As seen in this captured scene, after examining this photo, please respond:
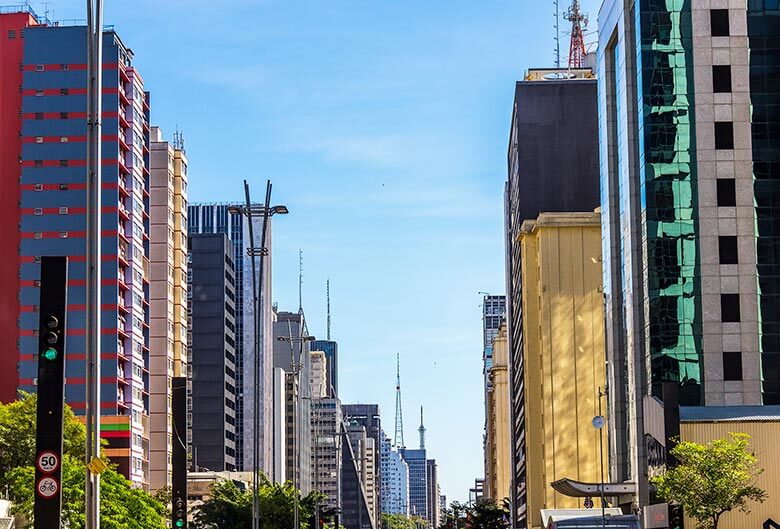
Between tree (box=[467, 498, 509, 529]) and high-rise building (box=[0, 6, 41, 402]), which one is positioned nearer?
high-rise building (box=[0, 6, 41, 402])

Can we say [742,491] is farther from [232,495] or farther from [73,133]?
[73,133]

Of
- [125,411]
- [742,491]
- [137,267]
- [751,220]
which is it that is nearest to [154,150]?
[137,267]

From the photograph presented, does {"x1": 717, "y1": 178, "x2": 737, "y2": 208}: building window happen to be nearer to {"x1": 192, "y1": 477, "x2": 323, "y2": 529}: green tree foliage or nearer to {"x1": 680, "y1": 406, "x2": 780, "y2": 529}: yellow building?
{"x1": 680, "y1": 406, "x2": 780, "y2": 529}: yellow building

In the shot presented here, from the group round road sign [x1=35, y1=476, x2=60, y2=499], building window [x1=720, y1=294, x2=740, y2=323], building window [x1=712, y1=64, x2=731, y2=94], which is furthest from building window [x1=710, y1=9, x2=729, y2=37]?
round road sign [x1=35, y1=476, x2=60, y2=499]

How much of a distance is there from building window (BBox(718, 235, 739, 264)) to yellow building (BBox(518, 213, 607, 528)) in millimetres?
49559

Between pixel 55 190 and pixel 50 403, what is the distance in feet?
313

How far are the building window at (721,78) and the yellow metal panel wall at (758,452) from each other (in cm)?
1912

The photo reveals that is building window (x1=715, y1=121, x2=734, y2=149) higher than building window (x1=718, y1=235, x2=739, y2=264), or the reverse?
building window (x1=715, y1=121, x2=734, y2=149)

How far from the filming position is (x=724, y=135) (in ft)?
261

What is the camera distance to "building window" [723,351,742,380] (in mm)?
77188

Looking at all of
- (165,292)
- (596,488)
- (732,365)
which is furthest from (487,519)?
(732,365)

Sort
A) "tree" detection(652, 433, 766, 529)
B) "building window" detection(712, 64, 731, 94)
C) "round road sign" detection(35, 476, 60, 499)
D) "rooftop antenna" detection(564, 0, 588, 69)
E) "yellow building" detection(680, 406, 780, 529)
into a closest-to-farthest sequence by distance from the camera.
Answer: "round road sign" detection(35, 476, 60, 499), "tree" detection(652, 433, 766, 529), "yellow building" detection(680, 406, 780, 529), "building window" detection(712, 64, 731, 94), "rooftop antenna" detection(564, 0, 588, 69)

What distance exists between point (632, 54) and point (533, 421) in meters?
60.2

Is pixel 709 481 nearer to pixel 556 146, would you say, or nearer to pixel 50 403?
pixel 50 403
